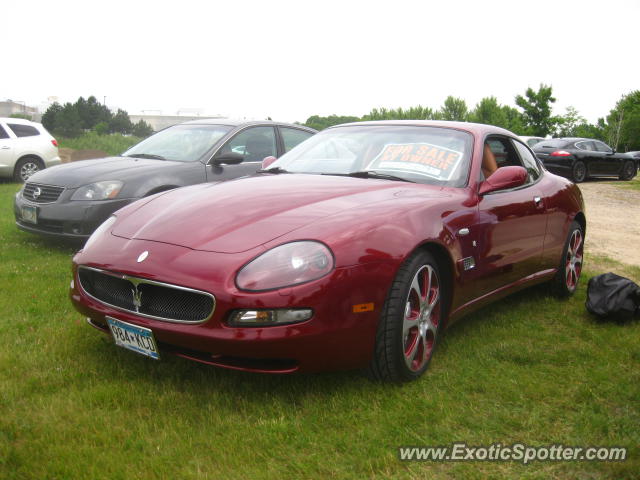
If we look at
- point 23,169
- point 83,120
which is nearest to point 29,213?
point 23,169

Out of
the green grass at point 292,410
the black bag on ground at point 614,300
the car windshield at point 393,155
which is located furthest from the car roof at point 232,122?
the black bag on ground at point 614,300

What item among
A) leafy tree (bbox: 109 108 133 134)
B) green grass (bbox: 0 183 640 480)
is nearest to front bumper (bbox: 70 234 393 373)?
green grass (bbox: 0 183 640 480)

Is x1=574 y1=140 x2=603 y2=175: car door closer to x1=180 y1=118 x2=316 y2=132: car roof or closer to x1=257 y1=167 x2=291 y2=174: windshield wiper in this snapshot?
x1=180 y1=118 x2=316 y2=132: car roof

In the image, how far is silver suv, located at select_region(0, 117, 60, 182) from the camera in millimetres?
13391

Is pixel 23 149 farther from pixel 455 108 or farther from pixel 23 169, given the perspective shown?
pixel 455 108

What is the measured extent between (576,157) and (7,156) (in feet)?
48.0

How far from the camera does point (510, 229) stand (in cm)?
407

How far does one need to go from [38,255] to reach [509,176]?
4559 millimetres

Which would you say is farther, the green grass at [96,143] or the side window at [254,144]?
the green grass at [96,143]

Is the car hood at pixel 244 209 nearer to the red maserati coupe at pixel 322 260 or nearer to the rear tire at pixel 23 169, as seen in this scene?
the red maserati coupe at pixel 322 260

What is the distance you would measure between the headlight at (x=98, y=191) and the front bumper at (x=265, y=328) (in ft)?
11.0

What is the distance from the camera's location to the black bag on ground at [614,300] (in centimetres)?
436

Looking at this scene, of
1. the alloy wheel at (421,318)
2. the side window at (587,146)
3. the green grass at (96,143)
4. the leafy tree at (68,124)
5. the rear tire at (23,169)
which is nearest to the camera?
the alloy wheel at (421,318)

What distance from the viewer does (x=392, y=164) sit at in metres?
3.97
